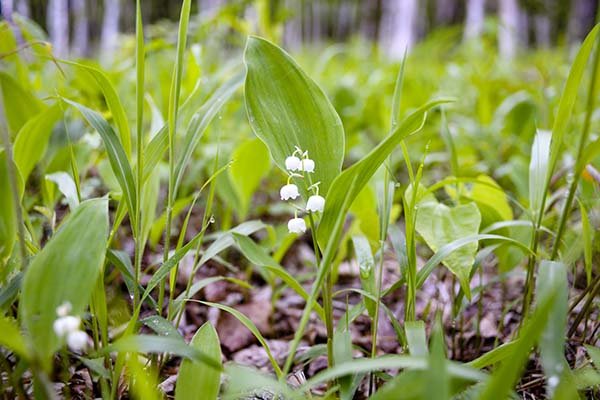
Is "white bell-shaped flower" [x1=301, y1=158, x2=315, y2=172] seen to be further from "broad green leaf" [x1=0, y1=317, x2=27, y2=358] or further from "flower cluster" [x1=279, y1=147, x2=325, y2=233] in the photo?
"broad green leaf" [x1=0, y1=317, x2=27, y2=358]

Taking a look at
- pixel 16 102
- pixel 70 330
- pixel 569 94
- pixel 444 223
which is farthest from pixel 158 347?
pixel 16 102

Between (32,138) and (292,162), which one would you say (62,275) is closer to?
(292,162)

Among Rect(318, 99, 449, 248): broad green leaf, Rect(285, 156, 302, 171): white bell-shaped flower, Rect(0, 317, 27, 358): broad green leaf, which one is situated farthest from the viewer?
Rect(285, 156, 302, 171): white bell-shaped flower

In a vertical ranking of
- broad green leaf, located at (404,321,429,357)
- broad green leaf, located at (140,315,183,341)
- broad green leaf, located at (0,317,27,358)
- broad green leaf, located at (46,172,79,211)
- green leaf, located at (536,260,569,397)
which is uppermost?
broad green leaf, located at (46,172,79,211)

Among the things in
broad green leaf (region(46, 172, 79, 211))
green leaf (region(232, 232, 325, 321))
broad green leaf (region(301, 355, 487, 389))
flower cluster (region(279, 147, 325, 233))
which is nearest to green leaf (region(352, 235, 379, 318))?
green leaf (region(232, 232, 325, 321))

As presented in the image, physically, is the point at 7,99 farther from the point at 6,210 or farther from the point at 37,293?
the point at 37,293

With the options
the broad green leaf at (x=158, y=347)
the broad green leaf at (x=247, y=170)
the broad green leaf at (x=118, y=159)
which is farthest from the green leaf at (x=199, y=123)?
the broad green leaf at (x=247, y=170)
